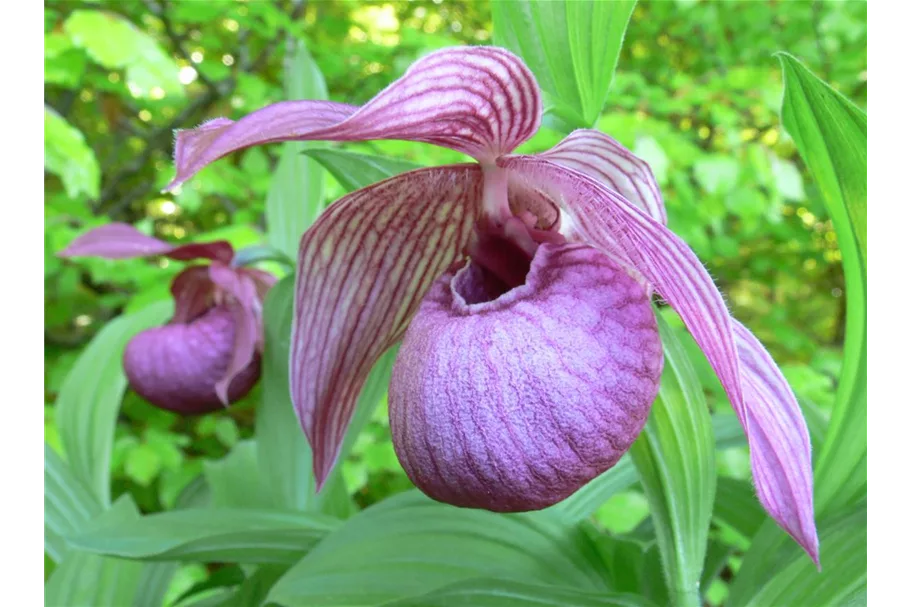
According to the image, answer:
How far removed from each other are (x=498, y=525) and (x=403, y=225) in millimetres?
281

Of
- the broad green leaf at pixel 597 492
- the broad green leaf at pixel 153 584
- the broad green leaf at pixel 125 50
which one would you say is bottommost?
the broad green leaf at pixel 153 584

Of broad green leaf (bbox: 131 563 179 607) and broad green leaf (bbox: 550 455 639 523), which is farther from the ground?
broad green leaf (bbox: 550 455 639 523)

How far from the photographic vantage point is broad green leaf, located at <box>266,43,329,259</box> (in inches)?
36.3

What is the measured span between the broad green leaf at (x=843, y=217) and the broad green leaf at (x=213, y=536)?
0.48 meters

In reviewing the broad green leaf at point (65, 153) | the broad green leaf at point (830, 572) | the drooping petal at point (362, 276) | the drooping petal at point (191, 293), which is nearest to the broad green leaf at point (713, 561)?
the broad green leaf at point (830, 572)

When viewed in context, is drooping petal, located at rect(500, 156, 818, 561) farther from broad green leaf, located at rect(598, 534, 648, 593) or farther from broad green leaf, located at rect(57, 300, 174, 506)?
broad green leaf, located at rect(57, 300, 174, 506)

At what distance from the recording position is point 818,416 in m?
0.77

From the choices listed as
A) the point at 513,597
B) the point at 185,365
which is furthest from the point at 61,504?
the point at 513,597

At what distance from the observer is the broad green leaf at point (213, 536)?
0.60m

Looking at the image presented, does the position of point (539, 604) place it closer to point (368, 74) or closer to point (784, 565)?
point (784, 565)

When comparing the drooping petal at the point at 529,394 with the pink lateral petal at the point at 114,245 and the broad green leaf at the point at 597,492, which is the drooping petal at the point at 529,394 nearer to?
the broad green leaf at the point at 597,492

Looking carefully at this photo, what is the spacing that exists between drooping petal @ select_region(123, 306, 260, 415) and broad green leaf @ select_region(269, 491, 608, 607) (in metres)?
0.38

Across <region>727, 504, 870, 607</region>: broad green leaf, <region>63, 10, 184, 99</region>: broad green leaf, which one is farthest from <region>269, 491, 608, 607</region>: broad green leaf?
<region>63, 10, 184, 99</region>: broad green leaf

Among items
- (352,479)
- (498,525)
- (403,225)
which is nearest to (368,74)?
(352,479)
